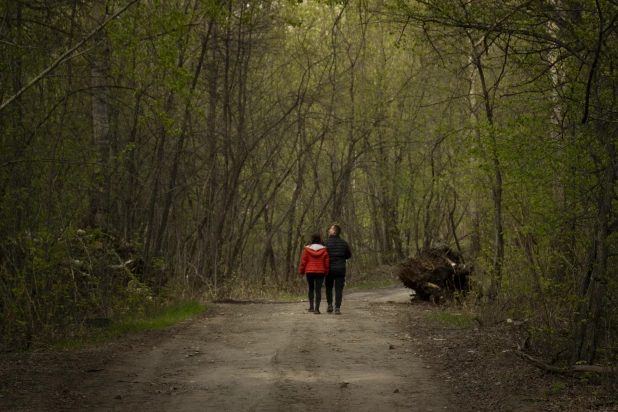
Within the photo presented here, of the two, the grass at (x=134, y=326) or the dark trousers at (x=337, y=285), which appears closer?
the grass at (x=134, y=326)

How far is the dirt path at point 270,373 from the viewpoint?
332 inches

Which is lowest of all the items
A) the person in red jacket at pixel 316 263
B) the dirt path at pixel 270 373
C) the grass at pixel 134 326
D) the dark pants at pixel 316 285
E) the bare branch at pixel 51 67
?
the dirt path at pixel 270 373

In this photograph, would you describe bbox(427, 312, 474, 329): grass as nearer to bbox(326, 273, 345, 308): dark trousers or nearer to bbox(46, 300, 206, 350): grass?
bbox(326, 273, 345, 308): dark trousers

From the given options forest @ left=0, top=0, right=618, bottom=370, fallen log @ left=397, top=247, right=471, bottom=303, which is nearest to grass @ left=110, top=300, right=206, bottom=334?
forest @ left=0, top=0, right=618, bottom=370

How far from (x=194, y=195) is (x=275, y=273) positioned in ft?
16.4

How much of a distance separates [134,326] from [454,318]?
6.08 metres

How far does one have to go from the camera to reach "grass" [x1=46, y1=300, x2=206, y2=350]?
12.5 meters

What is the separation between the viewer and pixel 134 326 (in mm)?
14484

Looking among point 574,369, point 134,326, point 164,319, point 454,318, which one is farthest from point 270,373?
point 454,318

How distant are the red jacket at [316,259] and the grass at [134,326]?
2524mm

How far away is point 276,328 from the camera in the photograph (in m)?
15.1

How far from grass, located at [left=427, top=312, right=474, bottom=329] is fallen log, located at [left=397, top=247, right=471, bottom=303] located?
2443 millimetres

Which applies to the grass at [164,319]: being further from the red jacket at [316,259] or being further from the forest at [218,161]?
the red jacket at [316,259]

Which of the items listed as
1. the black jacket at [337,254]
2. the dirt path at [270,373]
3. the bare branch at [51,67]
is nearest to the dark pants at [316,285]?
the black jacket at [337,254]
